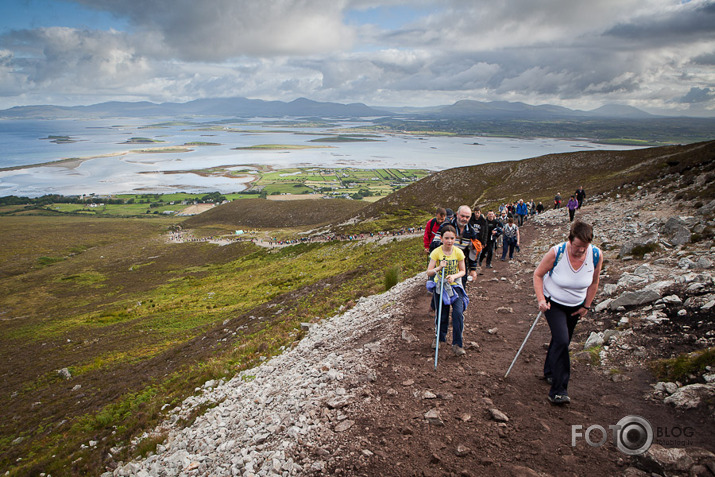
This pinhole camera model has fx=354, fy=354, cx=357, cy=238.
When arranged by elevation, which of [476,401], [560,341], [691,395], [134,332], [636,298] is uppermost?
[560,341]

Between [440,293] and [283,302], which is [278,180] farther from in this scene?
[440,293]

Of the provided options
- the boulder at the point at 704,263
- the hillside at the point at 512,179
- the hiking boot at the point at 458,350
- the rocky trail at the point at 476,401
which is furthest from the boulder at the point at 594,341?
the hillside at the point at 512,179

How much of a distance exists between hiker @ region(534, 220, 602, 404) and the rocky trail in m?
0.69

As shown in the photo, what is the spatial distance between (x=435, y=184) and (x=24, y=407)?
79296mm

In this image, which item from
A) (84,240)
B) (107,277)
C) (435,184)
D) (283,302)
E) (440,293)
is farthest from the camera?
(84,240)

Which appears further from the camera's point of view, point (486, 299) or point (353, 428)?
point (486, 299)

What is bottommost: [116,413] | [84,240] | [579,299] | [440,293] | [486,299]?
[84,240]

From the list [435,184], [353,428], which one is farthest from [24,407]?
[435,184]

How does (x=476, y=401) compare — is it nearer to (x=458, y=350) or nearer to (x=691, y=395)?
(x=458, y=350)

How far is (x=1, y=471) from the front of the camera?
12.1 m

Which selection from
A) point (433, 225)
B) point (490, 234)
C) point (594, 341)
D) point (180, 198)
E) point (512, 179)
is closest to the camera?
point (594, 341)

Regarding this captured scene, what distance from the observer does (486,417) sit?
5.95 meters

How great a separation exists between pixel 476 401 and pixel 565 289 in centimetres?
252

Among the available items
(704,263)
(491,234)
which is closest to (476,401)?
(704,263)
